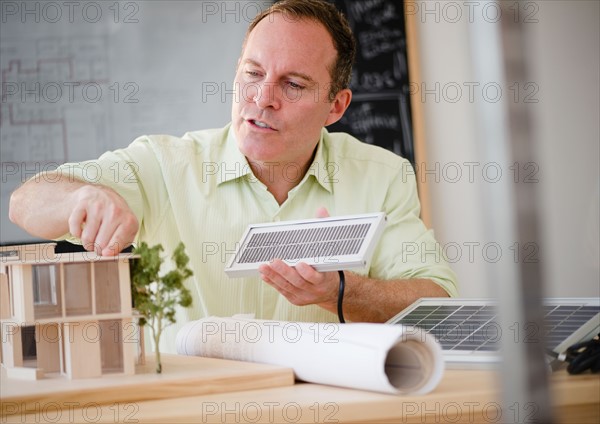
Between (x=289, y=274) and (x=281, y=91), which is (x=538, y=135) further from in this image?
(x=281, y=91)

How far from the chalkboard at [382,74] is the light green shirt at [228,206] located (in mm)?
1285

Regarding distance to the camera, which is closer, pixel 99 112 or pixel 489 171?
pixel 489 171

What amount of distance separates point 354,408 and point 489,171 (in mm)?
530

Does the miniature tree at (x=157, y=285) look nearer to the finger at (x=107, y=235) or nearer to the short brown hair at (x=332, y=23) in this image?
the finger at (x=107, y=235)

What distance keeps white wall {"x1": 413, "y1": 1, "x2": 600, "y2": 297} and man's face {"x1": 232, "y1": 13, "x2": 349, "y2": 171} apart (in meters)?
0.37

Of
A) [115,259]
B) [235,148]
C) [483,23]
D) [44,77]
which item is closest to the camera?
[483,23]

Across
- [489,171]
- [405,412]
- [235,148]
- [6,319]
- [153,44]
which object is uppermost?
[153,44]

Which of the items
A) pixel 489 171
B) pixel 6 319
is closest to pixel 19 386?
pixel 6 319

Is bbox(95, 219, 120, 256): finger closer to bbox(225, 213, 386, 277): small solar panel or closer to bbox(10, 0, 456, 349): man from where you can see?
bbox(225, 213, 386, 277): small solar panel

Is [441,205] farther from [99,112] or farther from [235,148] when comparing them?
[235,148]

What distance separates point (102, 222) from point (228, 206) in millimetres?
726

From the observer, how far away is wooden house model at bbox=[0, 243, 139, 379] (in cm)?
103

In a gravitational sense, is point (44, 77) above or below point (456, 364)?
above

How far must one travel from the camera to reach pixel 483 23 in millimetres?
374
